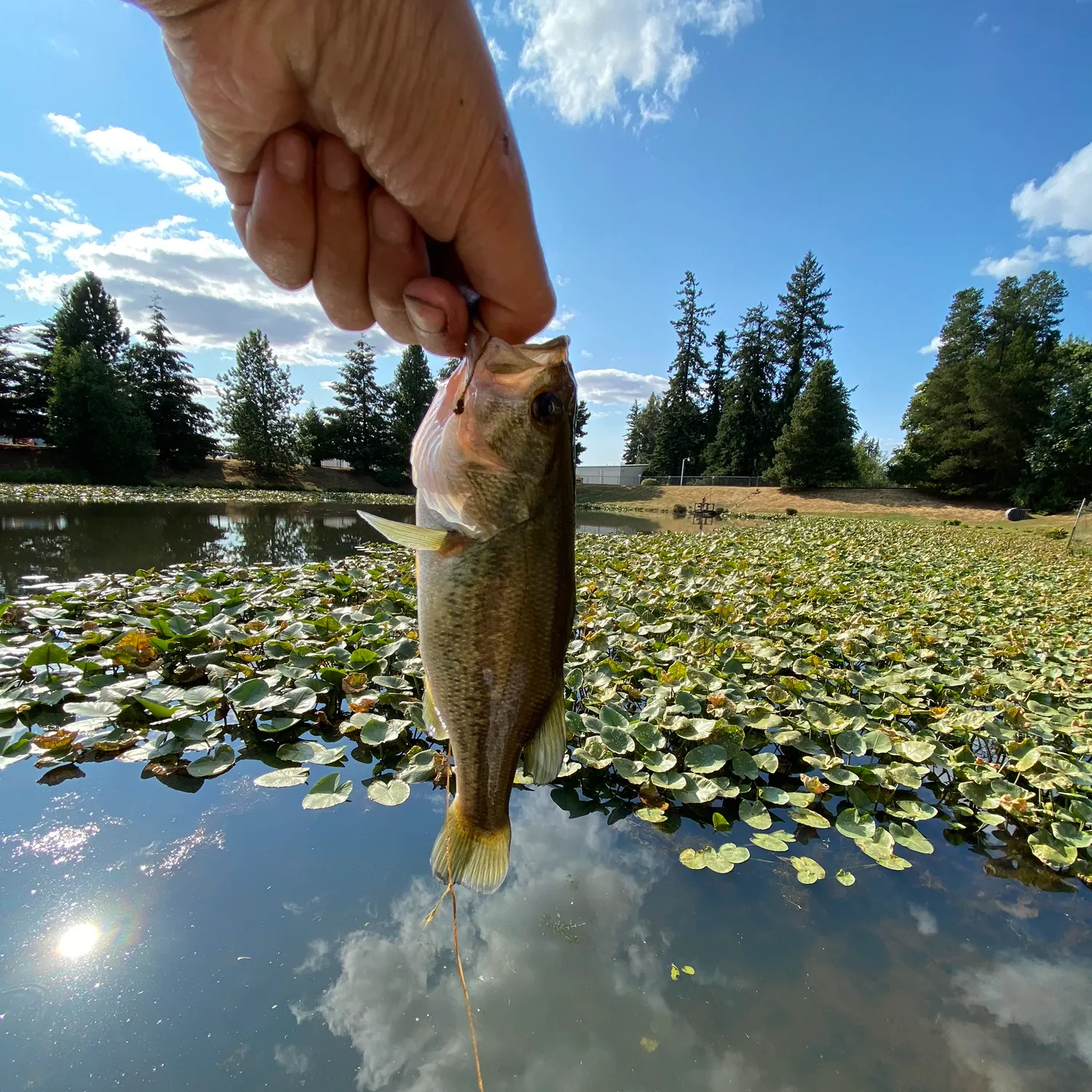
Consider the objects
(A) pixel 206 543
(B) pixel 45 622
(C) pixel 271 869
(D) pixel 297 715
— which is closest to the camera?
(C) pixel 271 869

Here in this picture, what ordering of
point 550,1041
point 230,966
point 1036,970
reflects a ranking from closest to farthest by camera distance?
point 550,1041
point 230,966
point 1036,970

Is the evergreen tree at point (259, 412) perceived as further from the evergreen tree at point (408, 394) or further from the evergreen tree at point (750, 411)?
the evergreen tree at point (750, 411)

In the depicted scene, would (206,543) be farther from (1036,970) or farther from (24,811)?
(1036,970)

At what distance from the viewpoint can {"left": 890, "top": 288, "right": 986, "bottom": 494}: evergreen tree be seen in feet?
115

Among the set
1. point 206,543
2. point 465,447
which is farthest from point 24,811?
point 206,543

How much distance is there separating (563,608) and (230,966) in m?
1.91

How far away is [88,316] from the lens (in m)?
34.3

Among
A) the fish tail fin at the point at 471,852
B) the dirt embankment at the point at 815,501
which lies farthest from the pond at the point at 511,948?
the dirt embankment at the point at 815,501

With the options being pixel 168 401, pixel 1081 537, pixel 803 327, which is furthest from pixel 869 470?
pixel 168 401

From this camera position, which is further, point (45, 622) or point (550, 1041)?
point (45, 622)

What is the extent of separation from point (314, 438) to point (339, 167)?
41532mm

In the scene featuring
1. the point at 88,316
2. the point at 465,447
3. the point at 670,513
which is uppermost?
the point at 88,316

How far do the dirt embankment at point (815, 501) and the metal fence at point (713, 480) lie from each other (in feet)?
4.28

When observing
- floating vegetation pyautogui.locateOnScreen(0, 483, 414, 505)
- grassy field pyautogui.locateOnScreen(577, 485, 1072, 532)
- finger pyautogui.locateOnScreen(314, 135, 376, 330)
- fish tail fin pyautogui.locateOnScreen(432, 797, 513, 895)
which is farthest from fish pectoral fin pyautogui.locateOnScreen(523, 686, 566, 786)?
grassy field pyautogui.locateOnScreen(577, 485, 1072, 532)
